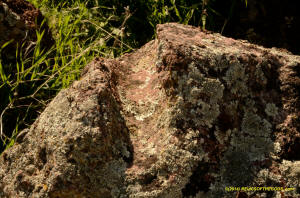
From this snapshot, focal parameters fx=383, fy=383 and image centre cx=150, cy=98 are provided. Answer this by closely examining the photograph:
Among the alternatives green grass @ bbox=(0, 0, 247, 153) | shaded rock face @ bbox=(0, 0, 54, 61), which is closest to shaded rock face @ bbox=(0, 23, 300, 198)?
green grass @ bbox=(0, 0, 247, 153)

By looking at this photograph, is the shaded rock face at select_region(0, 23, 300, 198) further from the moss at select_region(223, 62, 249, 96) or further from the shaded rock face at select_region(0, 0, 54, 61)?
the shaded rock face at select_region(0, 0, 54, 61)

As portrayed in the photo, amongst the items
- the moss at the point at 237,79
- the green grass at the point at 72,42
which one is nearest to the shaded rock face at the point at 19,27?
the green grass at the point at 72,42

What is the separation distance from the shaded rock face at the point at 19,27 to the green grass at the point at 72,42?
0.07 m

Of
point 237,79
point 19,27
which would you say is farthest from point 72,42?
point 237,79

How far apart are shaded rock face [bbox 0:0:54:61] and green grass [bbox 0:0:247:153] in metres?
0.07

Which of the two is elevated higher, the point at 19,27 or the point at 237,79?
the point at 237,79

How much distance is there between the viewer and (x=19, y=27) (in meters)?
3.13

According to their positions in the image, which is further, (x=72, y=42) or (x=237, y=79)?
(x=72, y=42)

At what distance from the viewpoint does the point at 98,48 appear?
3328 millimetres

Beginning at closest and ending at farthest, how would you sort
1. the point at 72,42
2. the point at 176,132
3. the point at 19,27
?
the point at 176,132 < the point at 19,27 < the point at 72,42

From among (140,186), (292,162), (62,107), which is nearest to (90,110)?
(62,107)

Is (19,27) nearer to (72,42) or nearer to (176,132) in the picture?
(72,42)

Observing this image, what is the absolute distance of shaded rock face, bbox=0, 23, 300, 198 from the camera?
1.79 meters

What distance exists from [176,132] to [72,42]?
1.82m
